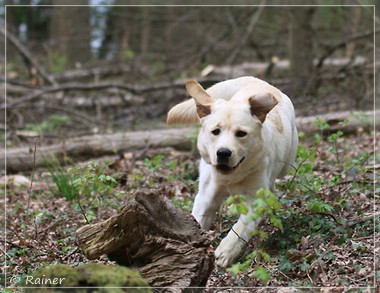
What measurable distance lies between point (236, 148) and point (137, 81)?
10.7 meters

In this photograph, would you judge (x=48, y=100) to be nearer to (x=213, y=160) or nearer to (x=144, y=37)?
(x=144, y=37)

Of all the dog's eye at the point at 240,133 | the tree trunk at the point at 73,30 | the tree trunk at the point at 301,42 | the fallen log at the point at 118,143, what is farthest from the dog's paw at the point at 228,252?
the tree trunk at the point at 73,30

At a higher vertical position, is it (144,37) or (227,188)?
(227,188)

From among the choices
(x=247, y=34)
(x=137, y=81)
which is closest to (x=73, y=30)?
(x=137, y=81)

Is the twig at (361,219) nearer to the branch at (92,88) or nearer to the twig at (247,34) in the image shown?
the branch at (92,88)

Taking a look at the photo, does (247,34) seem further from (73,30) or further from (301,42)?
(73,30)

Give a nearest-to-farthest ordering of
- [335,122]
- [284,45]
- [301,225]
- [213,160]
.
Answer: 1. [213,160]
2. [301,225]
3. [335,122]
4. [284,45]

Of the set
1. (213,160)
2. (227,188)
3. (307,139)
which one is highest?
(213,160)

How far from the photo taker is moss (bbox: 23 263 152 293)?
11.7 ft

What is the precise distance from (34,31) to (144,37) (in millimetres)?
4282

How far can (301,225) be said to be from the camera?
5523 mm

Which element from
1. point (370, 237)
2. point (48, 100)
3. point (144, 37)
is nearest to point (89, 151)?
point (48, 100)

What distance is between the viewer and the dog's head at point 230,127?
4742 mm

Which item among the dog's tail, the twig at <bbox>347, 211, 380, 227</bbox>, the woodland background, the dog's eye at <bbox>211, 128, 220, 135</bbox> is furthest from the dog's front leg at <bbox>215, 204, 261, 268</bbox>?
the dog's tail
